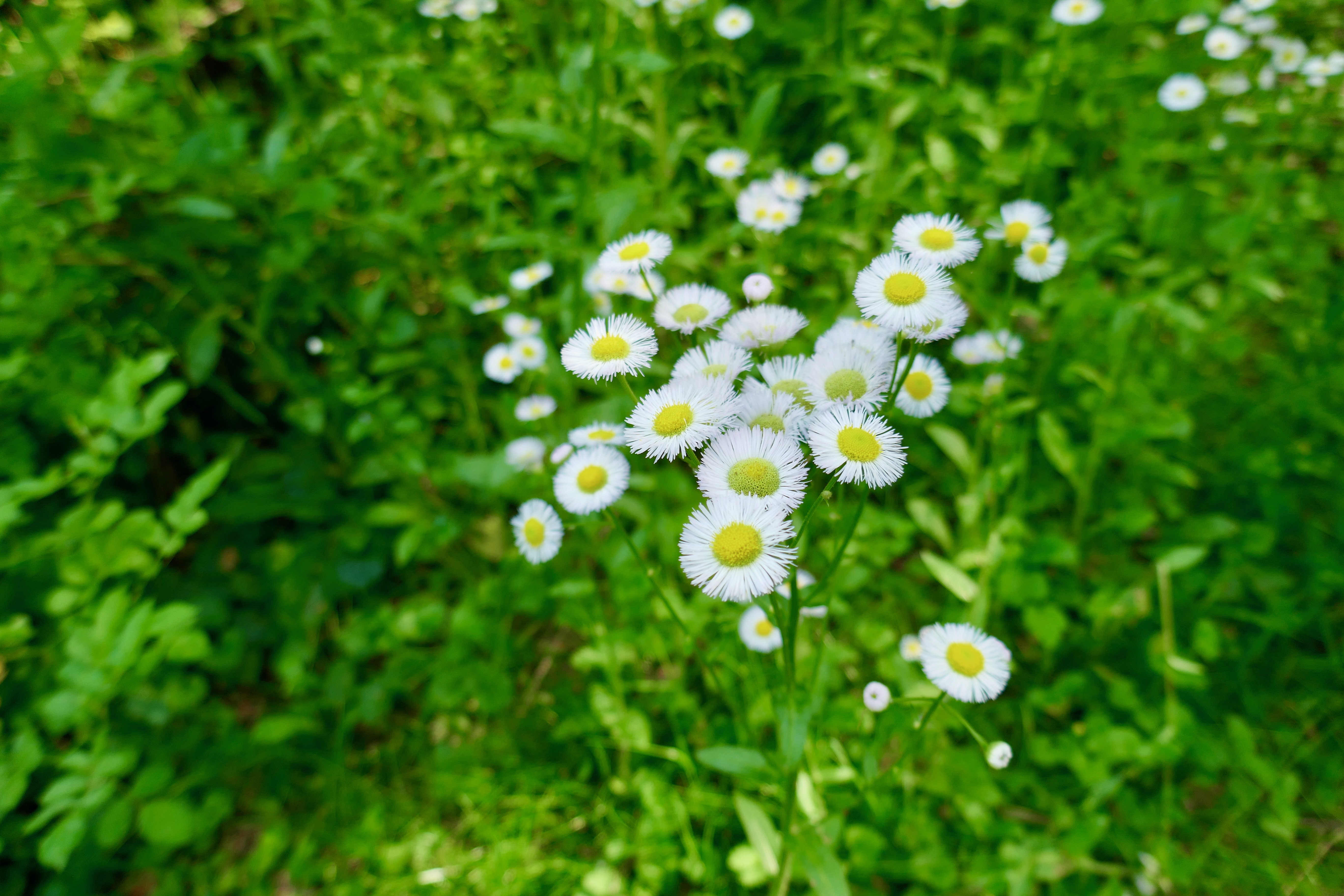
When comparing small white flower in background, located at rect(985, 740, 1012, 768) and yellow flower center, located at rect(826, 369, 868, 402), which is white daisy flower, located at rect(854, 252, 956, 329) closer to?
yellow flower center, located at rect(826, 369, 868, 402)

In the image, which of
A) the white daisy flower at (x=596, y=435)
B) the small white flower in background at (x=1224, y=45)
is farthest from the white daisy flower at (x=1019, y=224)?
the small white flower in background at (x=1224, y=45)

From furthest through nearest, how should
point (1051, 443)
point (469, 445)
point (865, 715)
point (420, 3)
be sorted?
point (420, 3) → point (469, 445) → point (1051, 443) → point (865, 715)

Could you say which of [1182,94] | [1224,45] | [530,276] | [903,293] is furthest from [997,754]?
[1224,45]

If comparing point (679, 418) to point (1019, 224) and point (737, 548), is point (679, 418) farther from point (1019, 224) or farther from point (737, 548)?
point (1019, 224)

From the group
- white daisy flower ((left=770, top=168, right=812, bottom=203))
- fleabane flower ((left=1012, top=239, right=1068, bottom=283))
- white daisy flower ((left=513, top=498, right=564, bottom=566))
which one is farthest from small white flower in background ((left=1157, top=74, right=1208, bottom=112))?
white daisy flower ((left=513, top=498, right=564, bottom=566))

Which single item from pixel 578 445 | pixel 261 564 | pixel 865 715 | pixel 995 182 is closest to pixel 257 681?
pixel 261 564

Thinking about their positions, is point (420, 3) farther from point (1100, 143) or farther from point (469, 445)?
point (1100, 143)

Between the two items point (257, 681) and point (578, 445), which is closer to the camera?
point (578, 445)
